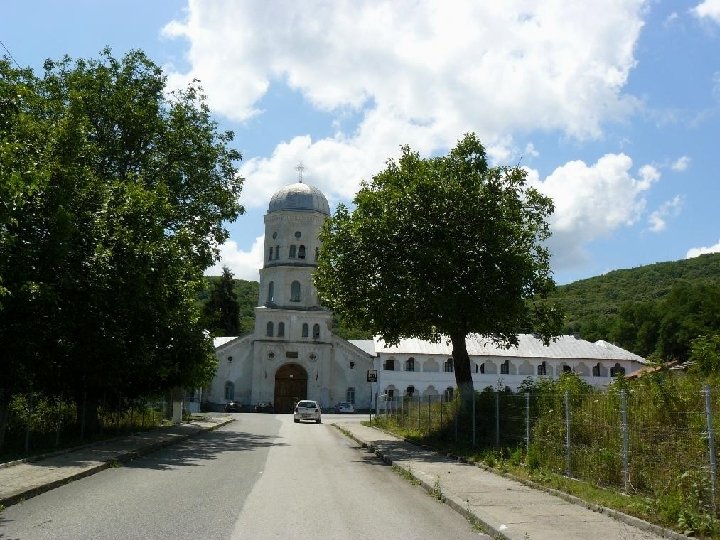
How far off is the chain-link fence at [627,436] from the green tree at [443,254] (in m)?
3.66

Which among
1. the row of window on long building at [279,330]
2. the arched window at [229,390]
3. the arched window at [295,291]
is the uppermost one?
the arched window at [295,291]

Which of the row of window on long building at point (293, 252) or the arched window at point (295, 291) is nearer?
the row of window on long building at point (293, 252)

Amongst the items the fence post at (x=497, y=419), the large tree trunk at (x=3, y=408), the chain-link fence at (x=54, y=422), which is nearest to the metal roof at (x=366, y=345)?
the chain-link fence at (x=54, y=422)

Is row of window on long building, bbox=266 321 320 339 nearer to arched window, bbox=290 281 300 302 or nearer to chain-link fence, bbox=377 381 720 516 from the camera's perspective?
arched window, bbox=290 281 300 302

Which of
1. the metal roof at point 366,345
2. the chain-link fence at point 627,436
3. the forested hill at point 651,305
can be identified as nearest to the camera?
the chain-link fence at point 627,436

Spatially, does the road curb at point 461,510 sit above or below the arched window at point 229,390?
below

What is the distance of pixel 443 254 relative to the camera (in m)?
21.6

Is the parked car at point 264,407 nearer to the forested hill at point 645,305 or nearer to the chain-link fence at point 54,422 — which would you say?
the forested hill at point 645,305

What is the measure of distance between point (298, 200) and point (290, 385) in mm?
17416

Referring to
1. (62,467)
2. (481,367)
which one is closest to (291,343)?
(481,367)

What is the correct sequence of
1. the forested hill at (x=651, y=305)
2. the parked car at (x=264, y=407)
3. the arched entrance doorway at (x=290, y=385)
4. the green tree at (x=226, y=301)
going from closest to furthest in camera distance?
the parked car at (x=264, y=407)
the arched entrance doorway at (x=290, y=385)
the forested hill at (x=651, y=305)
the green tree at (x=226, y=301)

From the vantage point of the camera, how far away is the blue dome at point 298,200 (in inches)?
2702

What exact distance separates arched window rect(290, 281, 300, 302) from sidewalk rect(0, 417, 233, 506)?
4406 cm

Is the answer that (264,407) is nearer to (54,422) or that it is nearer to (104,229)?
(54,422)
